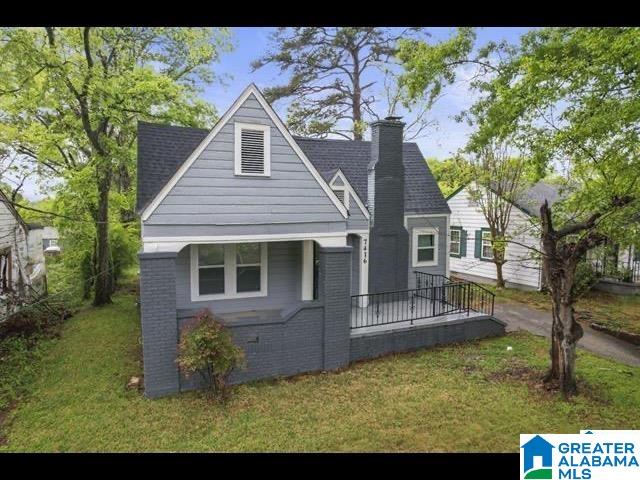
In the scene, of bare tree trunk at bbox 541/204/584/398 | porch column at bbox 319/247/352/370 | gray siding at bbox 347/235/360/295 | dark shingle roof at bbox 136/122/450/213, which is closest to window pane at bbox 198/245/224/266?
dark shingle roof at bbox 136/122/450/213

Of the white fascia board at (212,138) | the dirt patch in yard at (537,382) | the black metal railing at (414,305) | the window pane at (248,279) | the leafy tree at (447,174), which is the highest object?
the leafy tree at (447,174)

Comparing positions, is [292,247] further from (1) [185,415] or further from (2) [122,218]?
(2) [122,218]

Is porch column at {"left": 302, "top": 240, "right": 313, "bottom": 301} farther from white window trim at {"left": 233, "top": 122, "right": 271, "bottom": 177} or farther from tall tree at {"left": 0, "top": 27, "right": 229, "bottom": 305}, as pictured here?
tall tree at {"left": 0, "top": 27, "right": 229, "bottom": 305}

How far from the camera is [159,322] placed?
707cm

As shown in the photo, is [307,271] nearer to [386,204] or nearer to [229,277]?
[229,277]

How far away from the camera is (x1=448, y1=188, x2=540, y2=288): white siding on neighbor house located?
1650 cm

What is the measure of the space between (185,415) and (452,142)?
18.3m

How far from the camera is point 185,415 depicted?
6.52 meters

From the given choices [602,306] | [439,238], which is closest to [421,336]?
[439,238]

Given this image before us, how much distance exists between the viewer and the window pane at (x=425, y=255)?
13273 millimetres

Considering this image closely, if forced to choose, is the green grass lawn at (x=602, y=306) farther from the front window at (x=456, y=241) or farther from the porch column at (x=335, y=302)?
the porch column at (x=335, y=302)

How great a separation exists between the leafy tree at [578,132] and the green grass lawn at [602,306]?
5736 mm

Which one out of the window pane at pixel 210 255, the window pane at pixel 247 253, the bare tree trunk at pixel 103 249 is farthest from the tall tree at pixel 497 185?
the bare tree trunk at pixel 103 249
